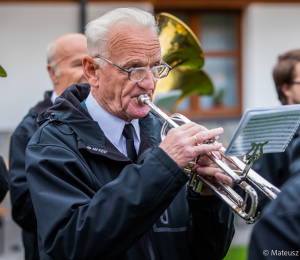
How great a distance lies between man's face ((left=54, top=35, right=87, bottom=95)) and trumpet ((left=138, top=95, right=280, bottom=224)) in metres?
1.08

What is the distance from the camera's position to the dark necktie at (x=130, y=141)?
1.73 meters

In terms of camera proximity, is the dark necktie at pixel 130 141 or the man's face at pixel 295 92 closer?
the dark necktie at pixel 130 141

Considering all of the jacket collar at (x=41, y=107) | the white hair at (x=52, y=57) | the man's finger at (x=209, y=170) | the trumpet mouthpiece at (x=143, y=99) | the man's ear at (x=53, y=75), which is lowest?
the jacket collar at (x=41, y=107)

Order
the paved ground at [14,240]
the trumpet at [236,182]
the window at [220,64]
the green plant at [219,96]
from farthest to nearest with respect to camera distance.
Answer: the green plant at [219,96]
the window at [220,64]
the paved ground at [14,240]
the trumpet at [236,182]

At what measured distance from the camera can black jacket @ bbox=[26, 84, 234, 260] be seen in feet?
4.62

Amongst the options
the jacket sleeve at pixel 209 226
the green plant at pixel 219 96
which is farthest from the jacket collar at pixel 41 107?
the green plant at pixel 219 96

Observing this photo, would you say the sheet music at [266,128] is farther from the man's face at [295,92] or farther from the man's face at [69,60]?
the man's face at [69,60]

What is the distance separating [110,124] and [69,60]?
111 centimetres

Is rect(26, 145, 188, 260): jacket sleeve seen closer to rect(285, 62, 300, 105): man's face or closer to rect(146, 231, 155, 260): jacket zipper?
rect(146, 231, 155, 260): jacket zipper

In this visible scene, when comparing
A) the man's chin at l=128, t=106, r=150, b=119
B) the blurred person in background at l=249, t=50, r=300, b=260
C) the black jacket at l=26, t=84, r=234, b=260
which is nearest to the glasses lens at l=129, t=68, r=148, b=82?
the man's chin at l=128, t=106, r=150, b=119

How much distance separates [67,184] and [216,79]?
17.7 ft

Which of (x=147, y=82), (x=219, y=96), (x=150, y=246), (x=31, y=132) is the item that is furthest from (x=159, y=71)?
(x=219, y=96)

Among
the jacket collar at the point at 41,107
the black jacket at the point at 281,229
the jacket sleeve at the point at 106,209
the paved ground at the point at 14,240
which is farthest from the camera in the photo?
the paved ground at the point at 14,240

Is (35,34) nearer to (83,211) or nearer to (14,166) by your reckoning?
(14,166)
